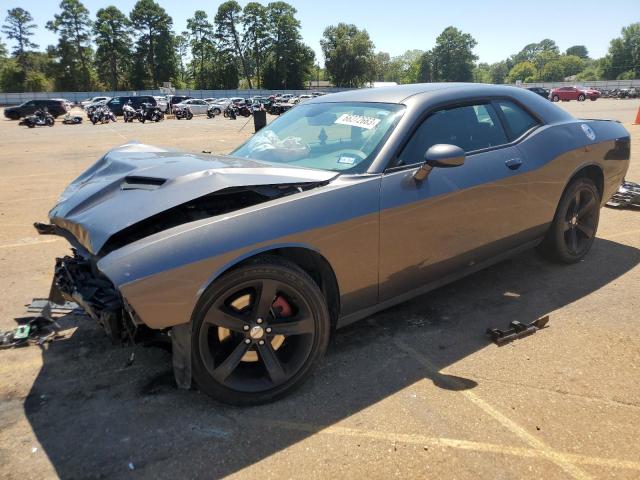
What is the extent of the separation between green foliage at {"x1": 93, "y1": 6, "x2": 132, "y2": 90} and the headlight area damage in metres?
95.3

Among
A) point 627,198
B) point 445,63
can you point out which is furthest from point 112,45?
point 627,198

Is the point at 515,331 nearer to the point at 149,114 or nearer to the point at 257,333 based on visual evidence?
the point at 257,333

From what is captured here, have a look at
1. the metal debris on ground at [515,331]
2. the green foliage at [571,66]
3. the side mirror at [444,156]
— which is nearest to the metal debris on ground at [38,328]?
the side mirror at [444,156]

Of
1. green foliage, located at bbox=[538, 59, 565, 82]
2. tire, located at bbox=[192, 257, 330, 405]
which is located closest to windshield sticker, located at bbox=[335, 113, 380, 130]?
tire, located at bbox=[192, 257, 330, 405]

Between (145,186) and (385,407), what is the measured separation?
1774 millimetres

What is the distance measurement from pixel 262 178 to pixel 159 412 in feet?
4.38

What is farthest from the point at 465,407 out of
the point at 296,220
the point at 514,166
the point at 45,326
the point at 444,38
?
the point at 444,38

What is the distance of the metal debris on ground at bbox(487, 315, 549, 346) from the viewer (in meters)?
3.13

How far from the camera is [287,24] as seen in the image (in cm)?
9044

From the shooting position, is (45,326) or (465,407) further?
(45,326)

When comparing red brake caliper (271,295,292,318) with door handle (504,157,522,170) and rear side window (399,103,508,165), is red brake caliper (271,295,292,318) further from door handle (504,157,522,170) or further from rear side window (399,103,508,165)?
door handle (504,157,522,170)

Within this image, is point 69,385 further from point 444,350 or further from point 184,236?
point 444,350

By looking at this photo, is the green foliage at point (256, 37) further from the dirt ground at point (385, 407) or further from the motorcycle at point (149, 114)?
the dirt ground at point (385, 407)

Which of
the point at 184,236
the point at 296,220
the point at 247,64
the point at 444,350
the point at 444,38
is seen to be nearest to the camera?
the point at 184,236
